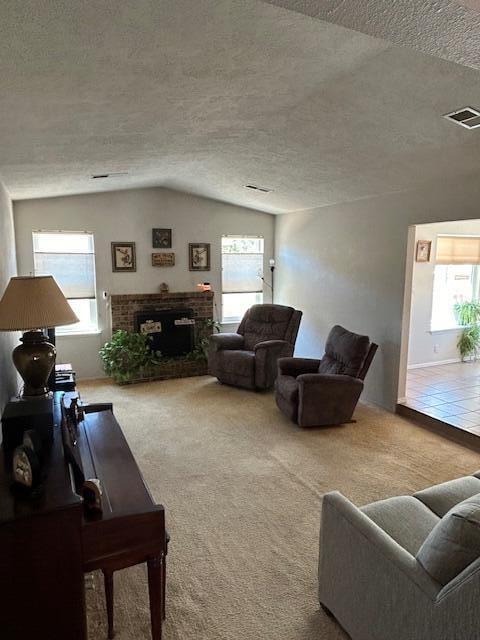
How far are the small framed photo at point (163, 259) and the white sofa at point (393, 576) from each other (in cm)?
483

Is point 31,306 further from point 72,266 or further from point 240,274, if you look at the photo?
point 240,274

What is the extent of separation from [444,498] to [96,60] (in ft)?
8.62

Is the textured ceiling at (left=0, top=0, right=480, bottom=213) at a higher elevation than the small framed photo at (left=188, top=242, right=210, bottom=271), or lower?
higher

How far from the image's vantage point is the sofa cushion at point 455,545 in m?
1.37

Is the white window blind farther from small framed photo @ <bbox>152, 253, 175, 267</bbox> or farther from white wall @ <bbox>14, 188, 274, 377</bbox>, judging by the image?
small framed photo @ <bbox>152, 253, 175, 267</bbox>

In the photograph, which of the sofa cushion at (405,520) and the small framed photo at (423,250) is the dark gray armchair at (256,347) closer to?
the small framed photo at (423,250)

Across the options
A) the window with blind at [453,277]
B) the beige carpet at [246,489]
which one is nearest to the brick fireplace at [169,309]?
the beige carpet at [246,489]

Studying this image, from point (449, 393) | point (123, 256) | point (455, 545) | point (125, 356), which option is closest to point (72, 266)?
point (123, 256)

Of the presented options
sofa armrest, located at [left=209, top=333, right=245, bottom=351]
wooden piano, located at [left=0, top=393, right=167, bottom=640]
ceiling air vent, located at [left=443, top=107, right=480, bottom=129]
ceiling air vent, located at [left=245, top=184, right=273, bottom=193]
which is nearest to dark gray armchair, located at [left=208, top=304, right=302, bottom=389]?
sofa armrest, located at [left=209, top=333, right=245, bottom=351]

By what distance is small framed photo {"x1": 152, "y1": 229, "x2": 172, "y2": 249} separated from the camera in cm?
614

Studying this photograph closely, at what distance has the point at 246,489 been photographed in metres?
3.12

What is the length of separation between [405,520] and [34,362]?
2012mm

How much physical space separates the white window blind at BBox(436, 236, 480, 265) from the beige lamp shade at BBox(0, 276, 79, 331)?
18.4 ft

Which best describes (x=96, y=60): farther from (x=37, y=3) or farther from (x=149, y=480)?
(x=149, y=480)
